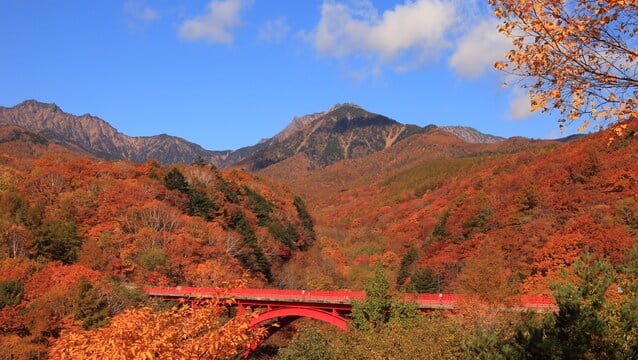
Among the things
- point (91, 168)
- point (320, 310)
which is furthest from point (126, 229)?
point (320, 310)

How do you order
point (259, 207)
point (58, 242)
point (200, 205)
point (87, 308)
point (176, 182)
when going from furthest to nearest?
point (259, 207) < point (176, 182) < point (200, 205) < point (58, 242) < point (87, 308)

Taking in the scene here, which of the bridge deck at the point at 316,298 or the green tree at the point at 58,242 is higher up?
the green tree at the point at 58,242

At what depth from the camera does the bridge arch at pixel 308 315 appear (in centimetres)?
4241

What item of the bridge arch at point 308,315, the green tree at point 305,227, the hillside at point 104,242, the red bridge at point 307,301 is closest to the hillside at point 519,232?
the green tree at point 305,227

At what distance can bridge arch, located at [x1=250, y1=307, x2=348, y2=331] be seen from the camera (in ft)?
139

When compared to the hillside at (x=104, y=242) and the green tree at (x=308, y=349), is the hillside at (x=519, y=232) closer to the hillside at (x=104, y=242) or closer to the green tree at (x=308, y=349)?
the green tree at (x=308, y=349)

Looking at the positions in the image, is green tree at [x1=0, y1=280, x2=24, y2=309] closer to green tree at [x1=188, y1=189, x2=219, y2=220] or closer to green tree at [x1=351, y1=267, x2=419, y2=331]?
green tree at [x1=351, y1=267, x2=419, y2=331]

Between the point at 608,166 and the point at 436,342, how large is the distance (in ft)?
196

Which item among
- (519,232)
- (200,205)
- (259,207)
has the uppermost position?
(259,207)

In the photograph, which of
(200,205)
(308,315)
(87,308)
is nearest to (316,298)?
(308,315)

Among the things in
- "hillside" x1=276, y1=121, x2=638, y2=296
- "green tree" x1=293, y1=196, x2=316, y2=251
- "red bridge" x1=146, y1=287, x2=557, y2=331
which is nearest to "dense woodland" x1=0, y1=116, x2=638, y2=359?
"hillside" x1=276, y1=121, x2=638, y2=296

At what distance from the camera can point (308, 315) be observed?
43812mm

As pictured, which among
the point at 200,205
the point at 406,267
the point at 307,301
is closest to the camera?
the point at 307,301

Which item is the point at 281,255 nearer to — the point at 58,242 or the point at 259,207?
the point at 259,207
